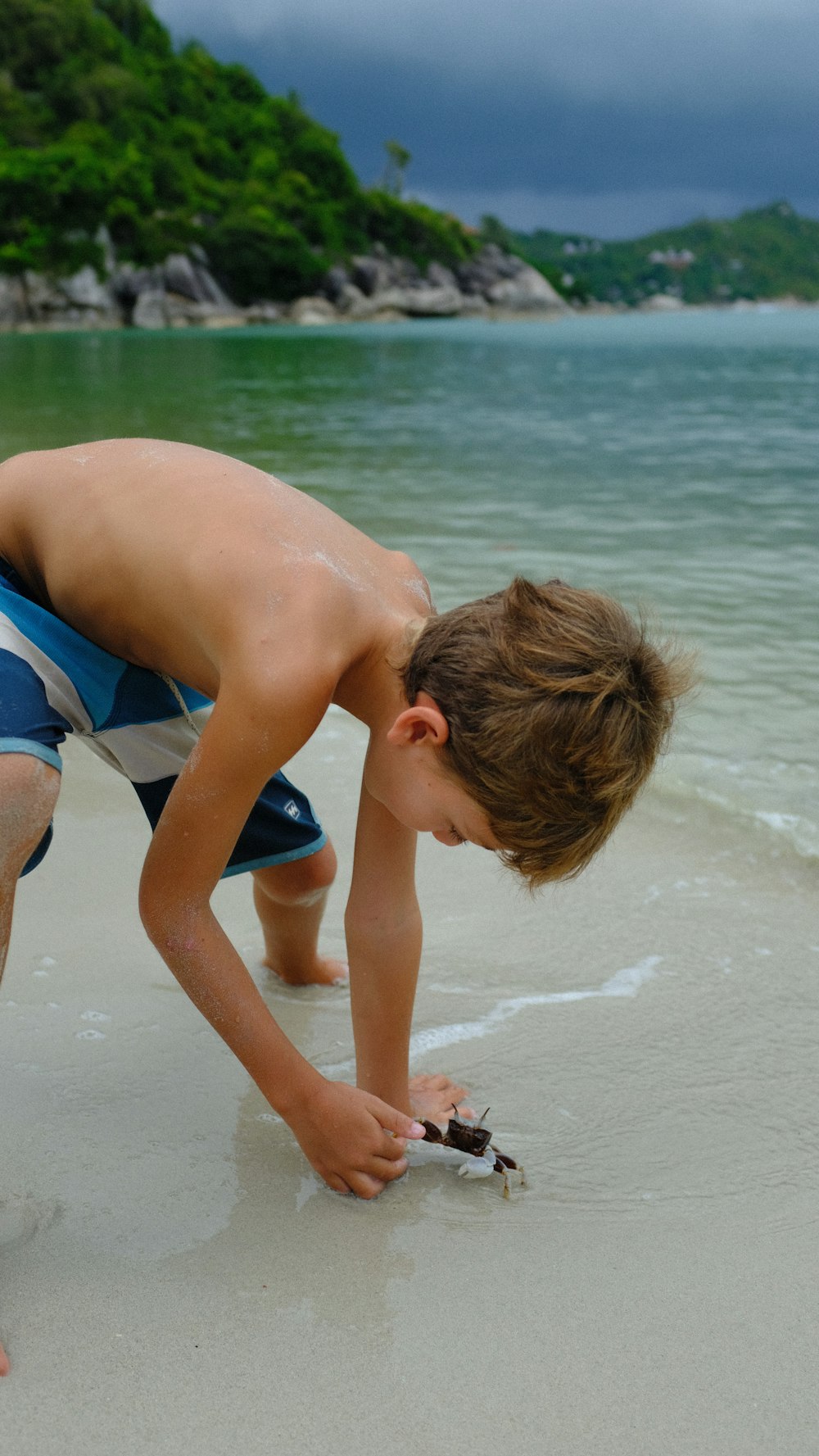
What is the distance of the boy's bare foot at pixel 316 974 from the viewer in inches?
99.9

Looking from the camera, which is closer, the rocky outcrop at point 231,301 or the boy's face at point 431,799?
the boy's face at point 431,799

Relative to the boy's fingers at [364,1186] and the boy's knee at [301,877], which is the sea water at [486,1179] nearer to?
the boy's fingers at [364,1186]

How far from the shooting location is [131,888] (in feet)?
9.50

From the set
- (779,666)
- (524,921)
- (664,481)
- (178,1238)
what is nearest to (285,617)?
(178,1238)

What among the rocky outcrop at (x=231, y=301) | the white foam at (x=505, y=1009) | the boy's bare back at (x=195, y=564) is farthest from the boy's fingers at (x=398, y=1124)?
the rocky outcrop at (x=231, y=301)

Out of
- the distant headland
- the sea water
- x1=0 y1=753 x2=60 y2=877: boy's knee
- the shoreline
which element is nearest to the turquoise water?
the sea water

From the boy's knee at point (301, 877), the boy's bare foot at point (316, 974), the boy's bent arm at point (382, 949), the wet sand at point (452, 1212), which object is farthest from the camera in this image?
the boy's bare foot at point (316, 974)

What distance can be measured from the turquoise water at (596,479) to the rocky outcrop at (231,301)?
3052 centimetres

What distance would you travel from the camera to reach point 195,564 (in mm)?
1767

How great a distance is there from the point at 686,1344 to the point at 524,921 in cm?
132

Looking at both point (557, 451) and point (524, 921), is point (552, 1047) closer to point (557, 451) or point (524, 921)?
point (524, 921)

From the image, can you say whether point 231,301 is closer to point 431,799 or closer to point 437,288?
point 437,288

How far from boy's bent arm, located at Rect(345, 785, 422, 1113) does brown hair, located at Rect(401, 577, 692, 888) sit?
0.35m

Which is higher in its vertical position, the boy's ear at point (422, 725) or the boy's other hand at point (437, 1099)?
the boy's ear at point (422, 725)
